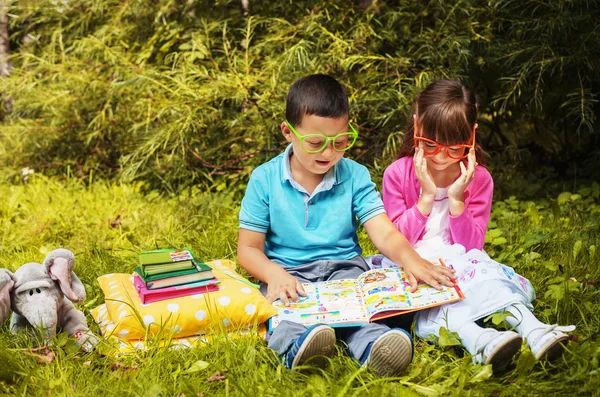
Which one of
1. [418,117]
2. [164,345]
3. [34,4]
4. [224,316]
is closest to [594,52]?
[418,117]

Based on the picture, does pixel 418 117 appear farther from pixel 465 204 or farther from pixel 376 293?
pixel 376 293

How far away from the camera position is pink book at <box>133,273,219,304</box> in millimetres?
2641

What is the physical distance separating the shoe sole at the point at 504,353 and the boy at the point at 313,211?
44 centimetres

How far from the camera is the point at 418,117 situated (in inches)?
118

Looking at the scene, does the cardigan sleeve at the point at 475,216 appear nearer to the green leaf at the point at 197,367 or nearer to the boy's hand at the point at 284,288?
the boy's hand at the point at 284,288

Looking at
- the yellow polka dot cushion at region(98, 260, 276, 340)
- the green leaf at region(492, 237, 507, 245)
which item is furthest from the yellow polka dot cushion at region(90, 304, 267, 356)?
the green leaf at region(492, 237, 507, 245)

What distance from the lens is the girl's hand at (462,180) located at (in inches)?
112

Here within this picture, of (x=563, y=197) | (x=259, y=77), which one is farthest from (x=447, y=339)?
(x=259, y=77)

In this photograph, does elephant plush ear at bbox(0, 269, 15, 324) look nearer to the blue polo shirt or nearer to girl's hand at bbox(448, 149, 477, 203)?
the blue polo shirt

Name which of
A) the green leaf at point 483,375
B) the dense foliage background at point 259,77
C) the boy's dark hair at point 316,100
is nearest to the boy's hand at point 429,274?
the green leaf at point 483,375

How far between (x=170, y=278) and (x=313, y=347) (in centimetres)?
77

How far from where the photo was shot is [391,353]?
2.24 meters

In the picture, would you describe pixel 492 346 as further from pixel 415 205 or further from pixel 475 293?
pixel 415 205

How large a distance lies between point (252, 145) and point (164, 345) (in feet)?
8.12
